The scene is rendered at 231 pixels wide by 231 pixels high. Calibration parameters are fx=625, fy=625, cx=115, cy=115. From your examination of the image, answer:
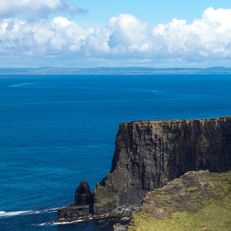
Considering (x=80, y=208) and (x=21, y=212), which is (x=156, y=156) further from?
(x=21, y=212)

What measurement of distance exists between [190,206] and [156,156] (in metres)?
38.4

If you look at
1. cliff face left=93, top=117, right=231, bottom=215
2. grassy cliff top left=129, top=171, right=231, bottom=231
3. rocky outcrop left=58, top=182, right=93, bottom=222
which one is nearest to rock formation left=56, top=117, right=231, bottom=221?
cliff face left=93, top=117, right=231, bottom=215

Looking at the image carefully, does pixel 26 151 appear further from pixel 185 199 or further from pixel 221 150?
pixel 185 199

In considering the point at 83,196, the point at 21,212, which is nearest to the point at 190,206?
the point at 83,196

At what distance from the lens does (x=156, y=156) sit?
127438mm

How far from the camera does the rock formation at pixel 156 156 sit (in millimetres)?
120750

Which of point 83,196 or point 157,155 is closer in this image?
point 83,196

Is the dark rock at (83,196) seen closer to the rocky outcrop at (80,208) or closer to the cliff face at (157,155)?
the rocky outcrop at (80,208)

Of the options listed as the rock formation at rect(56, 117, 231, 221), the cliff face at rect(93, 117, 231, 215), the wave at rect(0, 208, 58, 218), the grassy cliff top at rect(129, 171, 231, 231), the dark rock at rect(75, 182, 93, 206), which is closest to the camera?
the grassy cliff top at rect(129, 171, 231, 231)

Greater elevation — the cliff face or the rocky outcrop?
the cliff face

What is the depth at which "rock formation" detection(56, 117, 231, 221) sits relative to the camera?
12075 cm

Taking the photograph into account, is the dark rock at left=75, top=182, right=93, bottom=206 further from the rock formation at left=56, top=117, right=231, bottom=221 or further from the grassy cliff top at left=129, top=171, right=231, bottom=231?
the grassy cliff top at left=129, top=171, right=231, bottom=231

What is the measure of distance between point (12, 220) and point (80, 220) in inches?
498

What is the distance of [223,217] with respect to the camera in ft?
280
